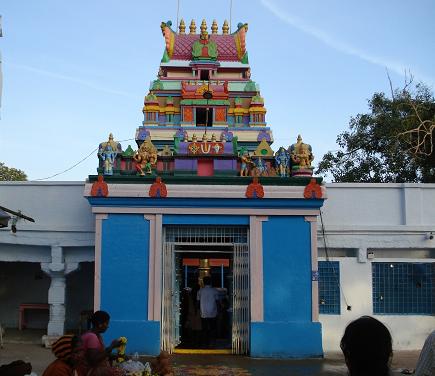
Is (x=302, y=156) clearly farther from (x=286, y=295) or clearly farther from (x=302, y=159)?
(x=286, y=295)

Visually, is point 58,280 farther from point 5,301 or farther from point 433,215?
point 433,215

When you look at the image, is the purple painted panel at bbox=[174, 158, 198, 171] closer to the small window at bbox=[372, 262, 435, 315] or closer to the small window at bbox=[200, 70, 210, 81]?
the small window at bbox=[372, 262, 435, 315]

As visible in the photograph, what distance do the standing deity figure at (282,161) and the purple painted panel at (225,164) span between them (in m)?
0.92

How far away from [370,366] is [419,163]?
2035 cm

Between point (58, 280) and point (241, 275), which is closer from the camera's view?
point (241, 275)

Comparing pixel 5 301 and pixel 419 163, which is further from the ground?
pixel 419 163

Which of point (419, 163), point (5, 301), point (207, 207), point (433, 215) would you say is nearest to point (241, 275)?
point (207, 207)

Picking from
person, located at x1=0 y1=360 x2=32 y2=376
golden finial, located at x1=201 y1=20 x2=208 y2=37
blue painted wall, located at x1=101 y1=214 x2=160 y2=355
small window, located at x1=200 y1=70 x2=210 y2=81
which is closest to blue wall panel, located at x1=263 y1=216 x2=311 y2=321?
blue painted wall, located at x1=101 y1=214 x2=160 y2=355

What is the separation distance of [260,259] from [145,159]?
3074 mm

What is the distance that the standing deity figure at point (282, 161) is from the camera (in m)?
11.7

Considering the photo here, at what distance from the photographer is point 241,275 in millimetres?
11398

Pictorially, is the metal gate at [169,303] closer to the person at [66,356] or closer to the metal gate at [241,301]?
the metal gate at [241,301]

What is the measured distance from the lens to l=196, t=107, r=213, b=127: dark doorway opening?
50.0ft

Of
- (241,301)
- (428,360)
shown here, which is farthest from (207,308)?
(428,360)
